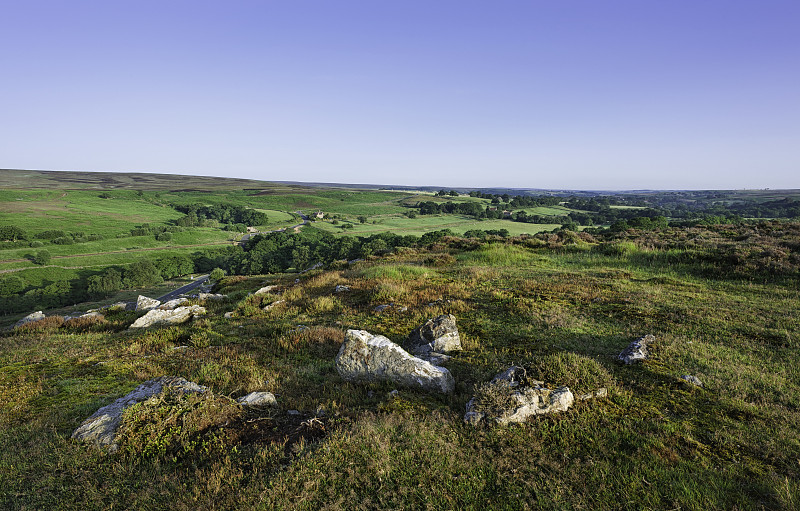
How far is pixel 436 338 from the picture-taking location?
9188mm

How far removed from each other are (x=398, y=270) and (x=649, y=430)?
1548 centimetres

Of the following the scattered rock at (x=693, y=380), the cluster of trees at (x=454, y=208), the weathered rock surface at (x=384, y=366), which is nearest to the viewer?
the scattered rock at (x=693, y=380)

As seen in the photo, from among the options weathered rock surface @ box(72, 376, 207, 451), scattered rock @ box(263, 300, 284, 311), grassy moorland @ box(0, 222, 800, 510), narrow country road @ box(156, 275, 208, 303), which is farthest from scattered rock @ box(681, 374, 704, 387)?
narrow country road @ box(156, 275, 208, 303)

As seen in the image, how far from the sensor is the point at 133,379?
760 cm

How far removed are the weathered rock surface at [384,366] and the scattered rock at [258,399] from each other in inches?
64.6

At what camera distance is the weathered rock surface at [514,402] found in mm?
5504

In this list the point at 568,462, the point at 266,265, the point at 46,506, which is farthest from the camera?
the point at 266,265

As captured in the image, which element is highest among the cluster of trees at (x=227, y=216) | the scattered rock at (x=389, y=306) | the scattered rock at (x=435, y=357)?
the scattered rock at (x=435, y=357)

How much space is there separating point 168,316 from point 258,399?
37.3 feet

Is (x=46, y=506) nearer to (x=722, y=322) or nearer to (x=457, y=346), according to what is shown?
(x=457, y=346)

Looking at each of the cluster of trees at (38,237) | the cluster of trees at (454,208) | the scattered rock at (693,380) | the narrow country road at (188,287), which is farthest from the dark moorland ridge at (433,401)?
the cluster of trees at (38,237)

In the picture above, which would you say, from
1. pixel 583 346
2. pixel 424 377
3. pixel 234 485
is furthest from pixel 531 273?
pixel 234 485

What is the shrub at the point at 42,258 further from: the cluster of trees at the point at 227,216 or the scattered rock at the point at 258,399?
the scattered rock at the point at 258,399

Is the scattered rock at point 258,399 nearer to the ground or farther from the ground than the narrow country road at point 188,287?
farther from the ground
